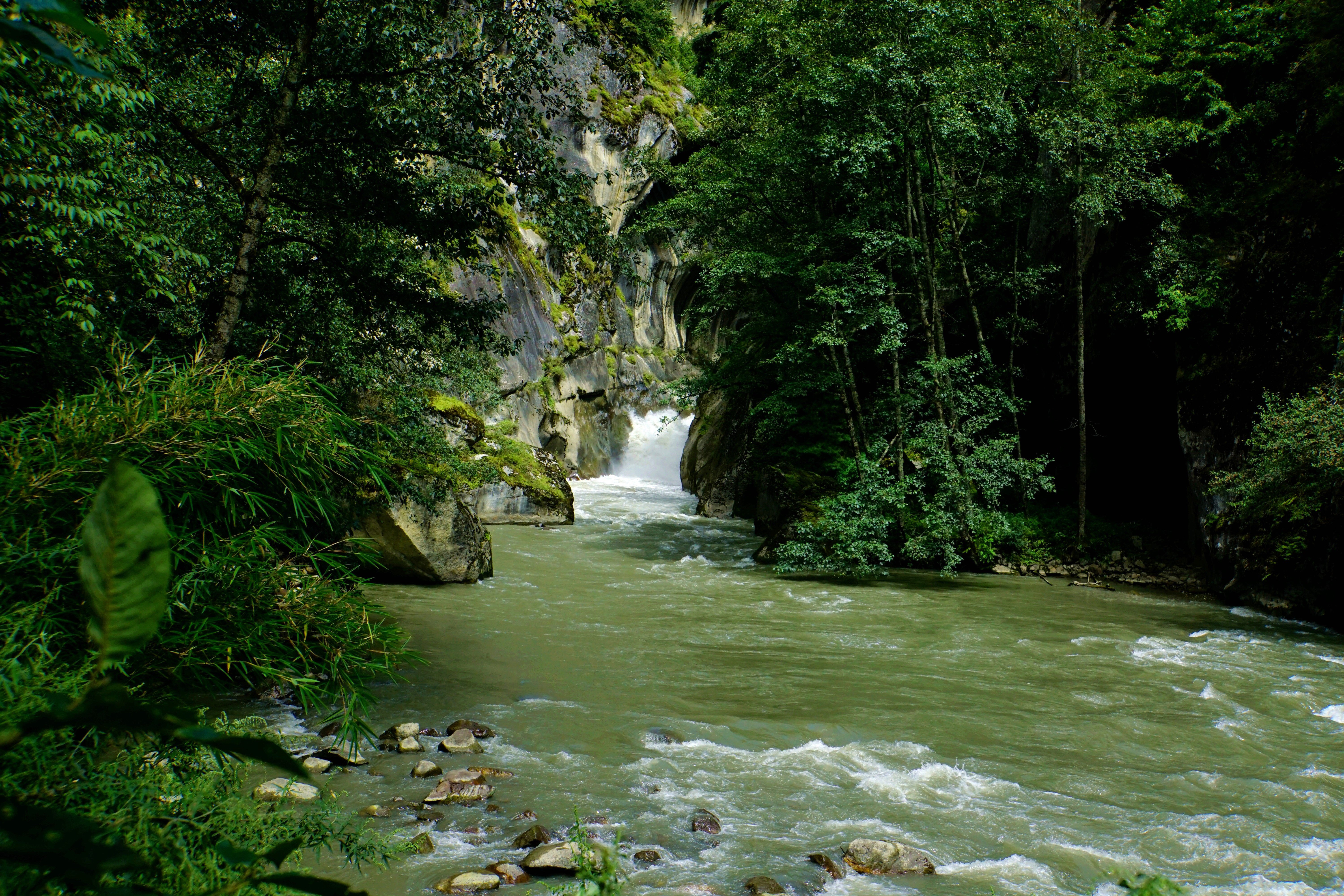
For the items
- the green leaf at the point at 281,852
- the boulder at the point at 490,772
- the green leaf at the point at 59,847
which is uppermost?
the green leaf at the point at 59,847

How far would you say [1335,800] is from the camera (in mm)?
5102

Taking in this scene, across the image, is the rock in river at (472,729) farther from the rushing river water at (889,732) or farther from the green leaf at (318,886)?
the green leaf at (318,886)

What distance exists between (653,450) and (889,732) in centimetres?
2718

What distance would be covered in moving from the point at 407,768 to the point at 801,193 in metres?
12.9

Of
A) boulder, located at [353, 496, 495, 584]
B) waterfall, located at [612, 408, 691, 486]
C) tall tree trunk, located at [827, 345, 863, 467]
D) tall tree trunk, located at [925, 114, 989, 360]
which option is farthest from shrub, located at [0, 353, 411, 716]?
waterfall, located at [612, 408, 691, 486]

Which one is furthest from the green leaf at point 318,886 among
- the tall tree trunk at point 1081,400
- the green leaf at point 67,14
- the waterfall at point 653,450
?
the waterfall at point 653,450

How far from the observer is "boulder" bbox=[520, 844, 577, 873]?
3.81 metres

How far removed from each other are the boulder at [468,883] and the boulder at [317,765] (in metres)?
1.52

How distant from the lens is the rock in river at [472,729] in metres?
5.61

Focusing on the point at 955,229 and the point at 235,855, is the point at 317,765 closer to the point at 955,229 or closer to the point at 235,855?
the point at 235,855

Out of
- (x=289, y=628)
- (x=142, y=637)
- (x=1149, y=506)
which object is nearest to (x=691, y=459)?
(x=1149, y=506)

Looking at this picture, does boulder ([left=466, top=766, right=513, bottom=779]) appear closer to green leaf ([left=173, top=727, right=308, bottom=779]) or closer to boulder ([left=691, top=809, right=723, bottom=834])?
boulder ([left=691, top=809, right=723, bottom=834])

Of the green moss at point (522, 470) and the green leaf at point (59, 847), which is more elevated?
the green leaf at point (59, 847)

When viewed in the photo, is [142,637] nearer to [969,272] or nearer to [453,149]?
[453,149]
